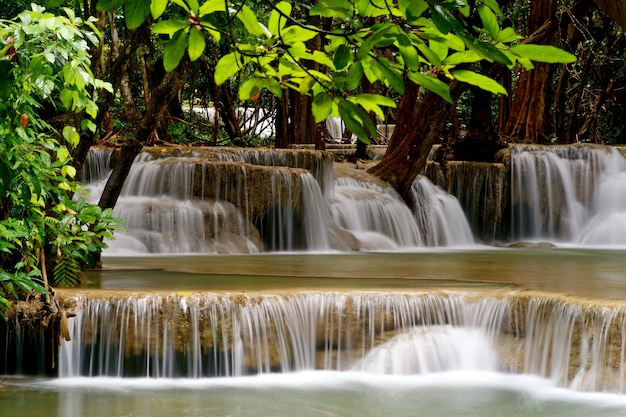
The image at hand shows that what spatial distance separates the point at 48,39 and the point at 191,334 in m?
2.83

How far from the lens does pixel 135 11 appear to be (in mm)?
1370

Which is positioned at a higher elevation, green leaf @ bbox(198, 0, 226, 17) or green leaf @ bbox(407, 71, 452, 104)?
green leaf @ bbox(198, 0, 226, 17)

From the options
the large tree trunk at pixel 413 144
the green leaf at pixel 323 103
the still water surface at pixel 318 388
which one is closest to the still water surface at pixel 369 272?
the still water surface at pixel 318 388

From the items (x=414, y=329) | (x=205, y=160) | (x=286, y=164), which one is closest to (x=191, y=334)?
(x=414, y=329)

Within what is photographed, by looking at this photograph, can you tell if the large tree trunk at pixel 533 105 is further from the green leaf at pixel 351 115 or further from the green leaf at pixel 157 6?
the green leaf at pixel 157 6

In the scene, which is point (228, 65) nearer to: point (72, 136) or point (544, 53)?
point (544, 53)


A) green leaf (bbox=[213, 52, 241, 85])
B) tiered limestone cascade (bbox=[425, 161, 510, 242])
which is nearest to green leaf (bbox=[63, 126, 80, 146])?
green leaf (bbox=[213, 52, 241, 85])

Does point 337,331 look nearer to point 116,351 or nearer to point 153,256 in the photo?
point 116,351

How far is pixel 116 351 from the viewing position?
6.77 m

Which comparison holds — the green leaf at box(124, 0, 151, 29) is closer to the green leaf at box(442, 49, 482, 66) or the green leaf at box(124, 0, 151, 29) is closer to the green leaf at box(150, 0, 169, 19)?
the green leaf at box(150, 0, 169, 19)

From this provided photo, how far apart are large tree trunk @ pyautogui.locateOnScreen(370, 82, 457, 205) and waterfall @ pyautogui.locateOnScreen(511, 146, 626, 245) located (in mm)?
2578

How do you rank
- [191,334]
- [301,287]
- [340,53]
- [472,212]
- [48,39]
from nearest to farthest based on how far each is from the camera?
[340,53] → [48,39] → [191,334] → [301,287] → [472,212]

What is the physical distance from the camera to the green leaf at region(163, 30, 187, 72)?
1427 millimetres

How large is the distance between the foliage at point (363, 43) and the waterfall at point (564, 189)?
Result: 15.6 meters
